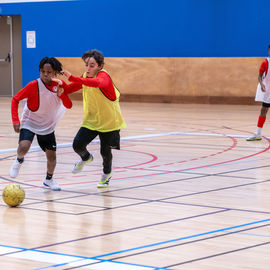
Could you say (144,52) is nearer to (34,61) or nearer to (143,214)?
(34,61)

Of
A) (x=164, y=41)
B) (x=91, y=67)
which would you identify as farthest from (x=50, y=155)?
(x=164, y=41)

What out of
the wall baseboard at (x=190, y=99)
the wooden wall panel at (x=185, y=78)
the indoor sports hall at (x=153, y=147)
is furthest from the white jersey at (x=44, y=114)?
the wall baseboard at (x=190, y=99)

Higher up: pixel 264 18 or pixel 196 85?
pixel 264 18

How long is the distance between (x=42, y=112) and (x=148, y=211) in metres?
1.65

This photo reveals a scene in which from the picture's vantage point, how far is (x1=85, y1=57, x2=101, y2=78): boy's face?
648 cm

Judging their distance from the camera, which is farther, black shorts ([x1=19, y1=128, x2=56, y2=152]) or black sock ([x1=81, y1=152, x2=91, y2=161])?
black sock ([x1=81, y1=152, x2=91, y2=161])

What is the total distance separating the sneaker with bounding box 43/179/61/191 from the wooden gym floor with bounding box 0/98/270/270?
0.24ft

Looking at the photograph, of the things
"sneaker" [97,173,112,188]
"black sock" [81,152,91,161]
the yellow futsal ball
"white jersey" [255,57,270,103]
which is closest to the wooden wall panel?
"white jersey" [255,57,270,103]

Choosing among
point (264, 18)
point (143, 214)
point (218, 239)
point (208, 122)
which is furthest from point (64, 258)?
point (264, 18)

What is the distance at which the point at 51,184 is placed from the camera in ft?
21.1

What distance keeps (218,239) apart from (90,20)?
18229 mm

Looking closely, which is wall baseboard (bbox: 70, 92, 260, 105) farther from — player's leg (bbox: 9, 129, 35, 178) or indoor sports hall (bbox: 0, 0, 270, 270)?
player's leg (bbox: 9, 129, 35, 178)

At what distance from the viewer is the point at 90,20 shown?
2203 centimetres

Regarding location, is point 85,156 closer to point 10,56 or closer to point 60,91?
point 60,91
